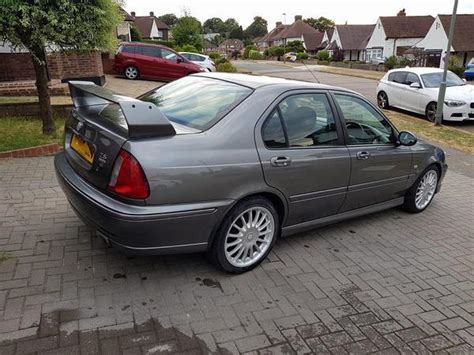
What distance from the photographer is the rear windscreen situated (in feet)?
11.1

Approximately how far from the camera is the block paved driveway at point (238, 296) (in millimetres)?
2686

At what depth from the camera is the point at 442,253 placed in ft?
13.6

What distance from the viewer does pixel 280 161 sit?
3443 millimetres

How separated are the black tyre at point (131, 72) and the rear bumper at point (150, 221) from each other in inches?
619

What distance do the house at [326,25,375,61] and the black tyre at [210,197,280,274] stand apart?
66.1m

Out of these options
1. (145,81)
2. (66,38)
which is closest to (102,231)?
(66,38)

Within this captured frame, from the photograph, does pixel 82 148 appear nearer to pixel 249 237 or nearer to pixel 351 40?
pixel 249 237

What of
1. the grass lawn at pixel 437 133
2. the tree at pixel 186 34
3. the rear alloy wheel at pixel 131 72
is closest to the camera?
the grass lawn at pixel 437 133

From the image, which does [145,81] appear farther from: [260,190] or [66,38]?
[260,190]

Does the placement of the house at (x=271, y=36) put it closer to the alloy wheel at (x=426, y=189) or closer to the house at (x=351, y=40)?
the house at (x=351, y=40)

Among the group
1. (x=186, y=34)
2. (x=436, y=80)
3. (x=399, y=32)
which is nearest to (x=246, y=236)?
(x=436, y=80)

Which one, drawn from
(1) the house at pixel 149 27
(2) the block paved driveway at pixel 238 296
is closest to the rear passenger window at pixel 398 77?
(2) the block paved driveway at pixel 238 296


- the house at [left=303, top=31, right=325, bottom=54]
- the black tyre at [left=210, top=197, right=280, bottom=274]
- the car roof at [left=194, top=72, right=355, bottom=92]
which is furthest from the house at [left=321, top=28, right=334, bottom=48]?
the black tyre at [left=210, top=197, right=280, bottom=274]

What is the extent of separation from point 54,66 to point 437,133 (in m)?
10.3
